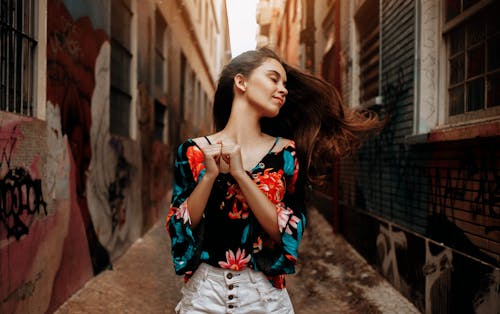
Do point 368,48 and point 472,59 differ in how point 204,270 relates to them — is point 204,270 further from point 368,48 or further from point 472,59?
point 368,48

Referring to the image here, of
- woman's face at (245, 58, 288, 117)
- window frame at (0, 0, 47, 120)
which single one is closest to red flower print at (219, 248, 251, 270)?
woman's face at (245, 58, 288, 117)

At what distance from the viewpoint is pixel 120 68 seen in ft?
21.9

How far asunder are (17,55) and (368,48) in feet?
16.2

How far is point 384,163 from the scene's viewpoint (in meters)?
5.44

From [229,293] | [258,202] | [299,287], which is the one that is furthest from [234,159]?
[299,287]

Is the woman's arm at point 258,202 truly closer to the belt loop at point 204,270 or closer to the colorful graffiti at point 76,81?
the belt loop at point 204,270

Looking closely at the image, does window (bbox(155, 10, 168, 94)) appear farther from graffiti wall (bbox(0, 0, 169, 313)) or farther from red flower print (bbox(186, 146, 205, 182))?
red flower print (bbox(186, 146, 205, 182))

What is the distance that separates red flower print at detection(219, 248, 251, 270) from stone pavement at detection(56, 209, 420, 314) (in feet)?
9.18

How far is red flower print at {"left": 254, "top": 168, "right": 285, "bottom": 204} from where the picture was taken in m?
1.94

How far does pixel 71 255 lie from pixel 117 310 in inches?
26.7

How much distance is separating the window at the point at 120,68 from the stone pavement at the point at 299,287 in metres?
1.88

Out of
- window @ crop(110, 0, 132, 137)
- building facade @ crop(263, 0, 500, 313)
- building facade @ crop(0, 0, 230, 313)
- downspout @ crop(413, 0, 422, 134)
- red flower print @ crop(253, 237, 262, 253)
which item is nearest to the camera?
red flower print @ crop(253, 237, 262, 253)

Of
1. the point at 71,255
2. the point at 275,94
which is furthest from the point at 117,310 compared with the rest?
the point at 275,94

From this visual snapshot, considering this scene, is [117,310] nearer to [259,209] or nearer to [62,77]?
[62,77]
